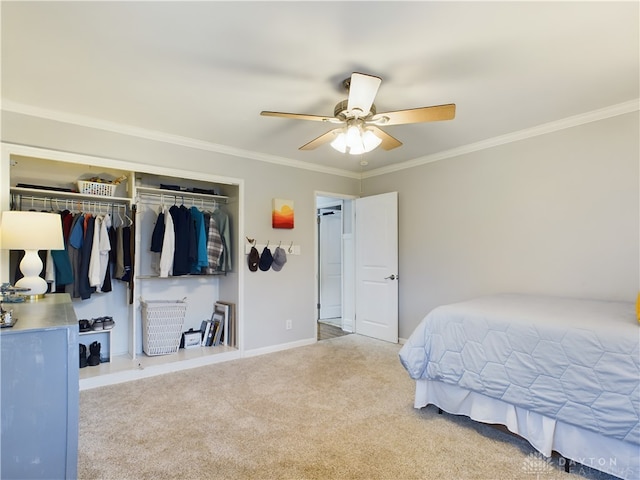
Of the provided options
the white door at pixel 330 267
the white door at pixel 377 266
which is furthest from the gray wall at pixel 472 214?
the white door at pixel 330 267

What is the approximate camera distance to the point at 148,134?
10.7 feet

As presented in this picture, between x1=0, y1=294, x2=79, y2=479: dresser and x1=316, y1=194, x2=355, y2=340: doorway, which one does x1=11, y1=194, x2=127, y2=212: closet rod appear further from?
x1=316, y1=194, x2=355, y2=340: doorway

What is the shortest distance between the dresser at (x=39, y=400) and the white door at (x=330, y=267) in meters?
4.79

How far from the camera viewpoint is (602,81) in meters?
2.39

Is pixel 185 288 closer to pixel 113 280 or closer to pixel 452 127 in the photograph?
pixel 113 280

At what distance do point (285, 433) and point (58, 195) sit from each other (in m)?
2.91

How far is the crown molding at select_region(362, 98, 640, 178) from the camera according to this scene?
2.75m

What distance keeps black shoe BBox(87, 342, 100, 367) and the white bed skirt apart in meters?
3.06

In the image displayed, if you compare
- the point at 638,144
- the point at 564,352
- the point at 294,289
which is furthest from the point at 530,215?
the point at 294,289

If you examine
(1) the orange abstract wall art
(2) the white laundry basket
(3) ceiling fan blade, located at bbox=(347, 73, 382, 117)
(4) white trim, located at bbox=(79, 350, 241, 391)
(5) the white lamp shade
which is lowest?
(4) white trim, located at bbox=(79, 350, 241, 391)


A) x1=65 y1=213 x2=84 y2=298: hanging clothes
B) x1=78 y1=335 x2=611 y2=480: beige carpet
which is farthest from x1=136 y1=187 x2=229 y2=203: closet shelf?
x1=78 y1=335 x2=611 y2=480: beige carpet

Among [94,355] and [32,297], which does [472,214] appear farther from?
[94,355]

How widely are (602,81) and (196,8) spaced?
2667 mm

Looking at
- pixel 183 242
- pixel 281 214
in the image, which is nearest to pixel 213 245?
pixel 183 242
